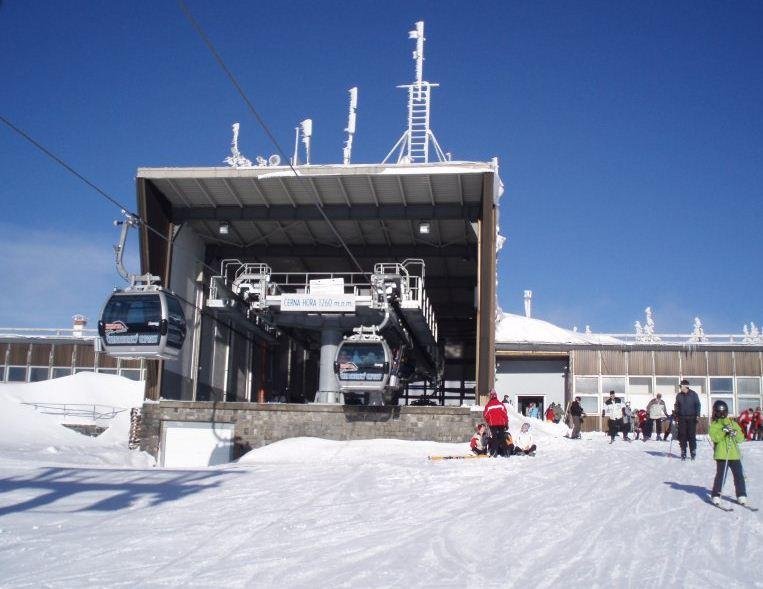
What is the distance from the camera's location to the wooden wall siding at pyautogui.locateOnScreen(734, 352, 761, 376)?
39312 mm

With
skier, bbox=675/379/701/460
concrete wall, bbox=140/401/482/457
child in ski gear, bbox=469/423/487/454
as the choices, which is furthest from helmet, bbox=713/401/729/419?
concrete wall, bbox=140/401/482/457

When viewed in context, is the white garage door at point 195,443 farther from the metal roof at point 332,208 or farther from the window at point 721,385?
the window at point 721,385

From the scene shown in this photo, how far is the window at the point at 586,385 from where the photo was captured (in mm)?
40312

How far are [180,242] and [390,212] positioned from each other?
8.00 metres

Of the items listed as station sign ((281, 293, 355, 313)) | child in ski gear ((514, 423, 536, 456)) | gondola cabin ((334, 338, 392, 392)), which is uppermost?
station sign ((281, 293, 355, 313))

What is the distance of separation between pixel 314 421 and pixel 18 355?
2868cm

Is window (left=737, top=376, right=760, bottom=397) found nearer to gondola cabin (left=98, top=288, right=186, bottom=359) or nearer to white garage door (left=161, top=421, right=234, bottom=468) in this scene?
white garage door (left=161, top=421, right=234, bottom=468)

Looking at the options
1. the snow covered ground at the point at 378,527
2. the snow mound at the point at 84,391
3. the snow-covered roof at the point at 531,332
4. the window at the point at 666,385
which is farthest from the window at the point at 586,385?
the snow covered ground at the point at 378,527

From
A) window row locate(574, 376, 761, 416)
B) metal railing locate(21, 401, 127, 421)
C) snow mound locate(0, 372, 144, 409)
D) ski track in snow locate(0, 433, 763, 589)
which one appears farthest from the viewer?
window row locate(574, 376, 761, 416)

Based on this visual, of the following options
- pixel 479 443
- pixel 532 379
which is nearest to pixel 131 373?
pixel 532 379

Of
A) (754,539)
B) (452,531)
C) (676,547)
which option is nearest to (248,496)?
(452,531)

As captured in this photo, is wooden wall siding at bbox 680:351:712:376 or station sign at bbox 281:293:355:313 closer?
station sign at bbox 281:293:355:313

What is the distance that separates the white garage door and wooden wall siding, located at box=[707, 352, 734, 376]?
24.8 m

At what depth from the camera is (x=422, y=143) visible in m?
30.4
